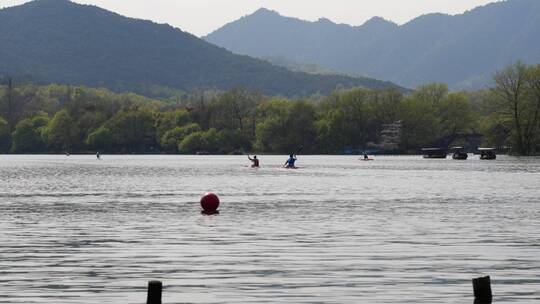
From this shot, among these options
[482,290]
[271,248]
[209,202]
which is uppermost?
[209,202]

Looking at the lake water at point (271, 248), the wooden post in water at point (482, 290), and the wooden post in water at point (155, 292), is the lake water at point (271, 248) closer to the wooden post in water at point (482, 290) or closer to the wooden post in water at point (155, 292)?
the wooden post in water at point (482, 290)

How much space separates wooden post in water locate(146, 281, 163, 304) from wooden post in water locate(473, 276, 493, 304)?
26.8 ft

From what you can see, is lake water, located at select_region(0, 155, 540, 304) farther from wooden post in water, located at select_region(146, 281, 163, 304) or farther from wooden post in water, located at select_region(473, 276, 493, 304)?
wooden post in water, located at select_region(146, 281, 163, 304)

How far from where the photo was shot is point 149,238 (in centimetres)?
4697

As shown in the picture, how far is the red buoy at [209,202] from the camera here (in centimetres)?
6334

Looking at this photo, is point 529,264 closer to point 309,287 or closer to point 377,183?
point 309,287

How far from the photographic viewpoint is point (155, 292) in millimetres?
23984

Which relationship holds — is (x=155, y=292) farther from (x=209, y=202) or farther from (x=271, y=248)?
(x=209, y=202)

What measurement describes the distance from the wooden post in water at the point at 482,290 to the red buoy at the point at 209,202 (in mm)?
37443

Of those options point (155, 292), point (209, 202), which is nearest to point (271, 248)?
point (155, 292)

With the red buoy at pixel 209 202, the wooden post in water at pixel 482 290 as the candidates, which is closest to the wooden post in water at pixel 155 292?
the wooden post in water at pixel 482 290

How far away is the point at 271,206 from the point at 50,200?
17.6 meters

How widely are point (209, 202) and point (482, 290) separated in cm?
3816

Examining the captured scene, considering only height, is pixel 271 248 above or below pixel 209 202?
below
